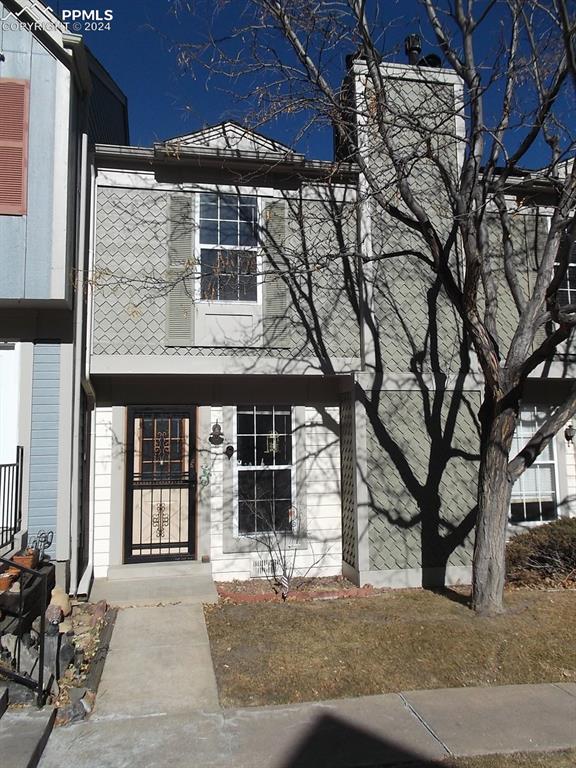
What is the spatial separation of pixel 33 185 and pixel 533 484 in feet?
27.8

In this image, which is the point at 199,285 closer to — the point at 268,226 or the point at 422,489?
the point at 268,226

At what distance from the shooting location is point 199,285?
27.3ft

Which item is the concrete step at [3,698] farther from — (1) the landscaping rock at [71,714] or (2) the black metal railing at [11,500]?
(2) the black metal railing at [11,500]

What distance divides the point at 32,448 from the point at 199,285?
3128mm

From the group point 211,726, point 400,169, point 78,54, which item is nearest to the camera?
point 211,726

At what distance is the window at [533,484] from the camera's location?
9.38 meters

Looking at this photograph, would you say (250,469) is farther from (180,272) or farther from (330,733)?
(330,733)

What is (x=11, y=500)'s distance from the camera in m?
6.58

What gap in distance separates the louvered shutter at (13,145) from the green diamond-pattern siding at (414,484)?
5.34 m

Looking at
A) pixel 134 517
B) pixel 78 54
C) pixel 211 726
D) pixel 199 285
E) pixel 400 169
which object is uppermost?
pixel 78 54

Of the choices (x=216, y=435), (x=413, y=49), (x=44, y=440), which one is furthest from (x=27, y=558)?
(x=413, y=49)

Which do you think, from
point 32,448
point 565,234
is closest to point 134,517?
point 32,448

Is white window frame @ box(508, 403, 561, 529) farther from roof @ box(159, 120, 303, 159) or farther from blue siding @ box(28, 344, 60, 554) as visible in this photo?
blue siding @ box(28, 344, 60, 554)

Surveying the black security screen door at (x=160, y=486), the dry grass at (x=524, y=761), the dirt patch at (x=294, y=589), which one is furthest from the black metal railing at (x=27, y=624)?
the dry grass at (x=524, y=761)
